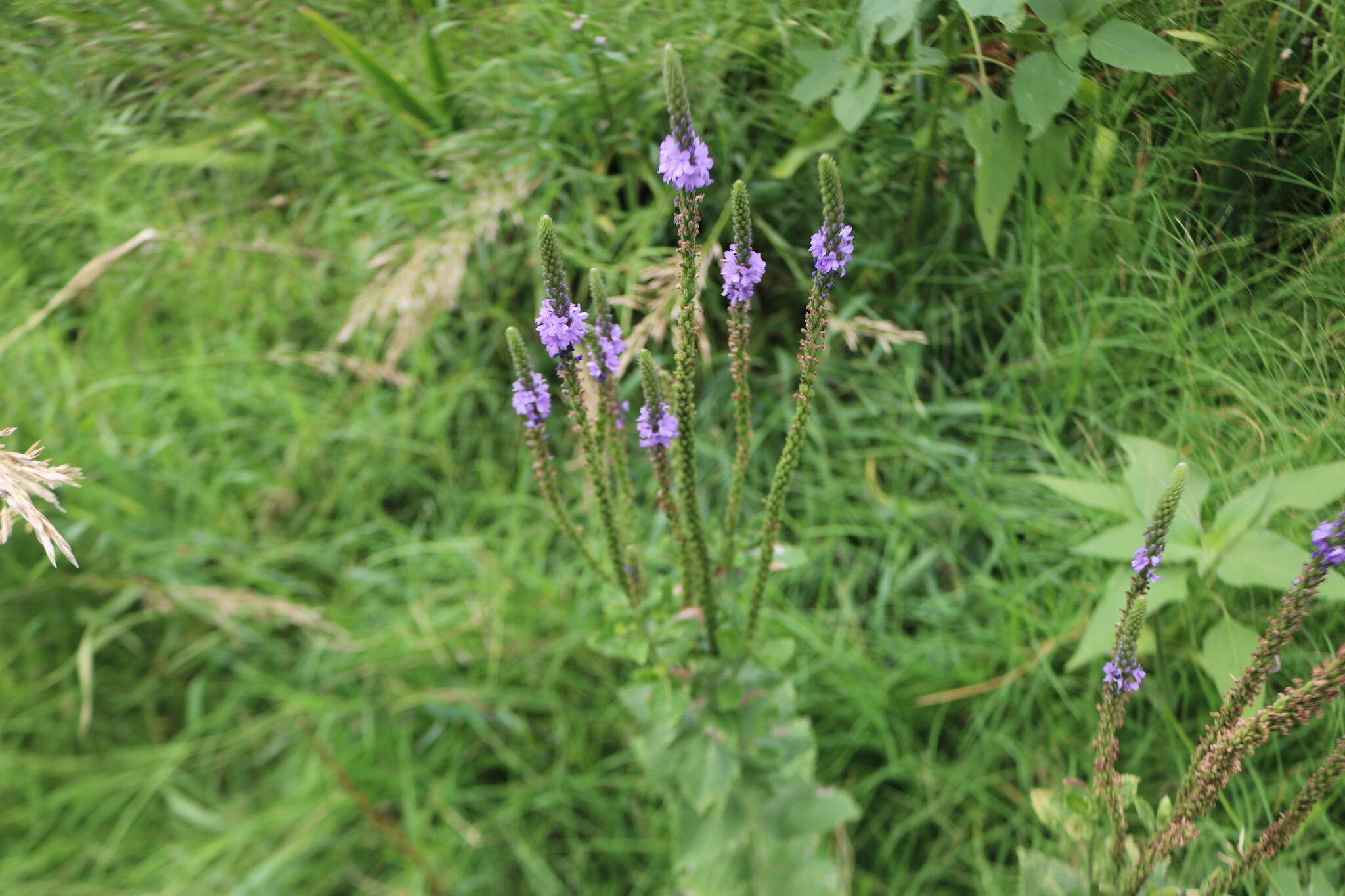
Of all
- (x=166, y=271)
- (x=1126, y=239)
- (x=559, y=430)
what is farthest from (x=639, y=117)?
(x=166, y=271)

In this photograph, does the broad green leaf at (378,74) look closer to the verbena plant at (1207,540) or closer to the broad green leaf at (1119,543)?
the verbena plant at (1207,540)

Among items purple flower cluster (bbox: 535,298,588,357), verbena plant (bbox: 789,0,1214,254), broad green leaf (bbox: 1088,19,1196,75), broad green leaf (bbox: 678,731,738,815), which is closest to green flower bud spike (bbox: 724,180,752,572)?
purple flower cluster (bbox: 535,298,588,357)

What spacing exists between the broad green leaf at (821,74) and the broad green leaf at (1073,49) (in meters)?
0.46

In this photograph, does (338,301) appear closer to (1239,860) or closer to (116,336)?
(116,336)

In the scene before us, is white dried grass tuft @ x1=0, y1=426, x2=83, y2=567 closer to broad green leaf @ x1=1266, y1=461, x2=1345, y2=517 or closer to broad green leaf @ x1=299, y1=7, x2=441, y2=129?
broad green leaf @ x1=299, y1=7, x2=441, y2=129

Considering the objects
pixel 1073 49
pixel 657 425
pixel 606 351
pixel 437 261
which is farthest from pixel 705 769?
pixel 437 261

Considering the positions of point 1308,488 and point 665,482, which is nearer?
point 665,482

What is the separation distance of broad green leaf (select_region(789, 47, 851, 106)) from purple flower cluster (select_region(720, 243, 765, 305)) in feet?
2.70

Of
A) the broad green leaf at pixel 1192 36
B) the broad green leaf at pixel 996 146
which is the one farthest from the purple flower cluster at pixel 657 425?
the broad green leaf at pixel 1192 36

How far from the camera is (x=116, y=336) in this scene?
290 cm

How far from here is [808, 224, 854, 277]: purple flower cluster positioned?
1.09 metres

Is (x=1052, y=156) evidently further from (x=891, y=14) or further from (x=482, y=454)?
(x=482, y=454)

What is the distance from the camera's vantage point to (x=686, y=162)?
1047 millimetres

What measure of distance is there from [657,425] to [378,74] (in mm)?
1576
